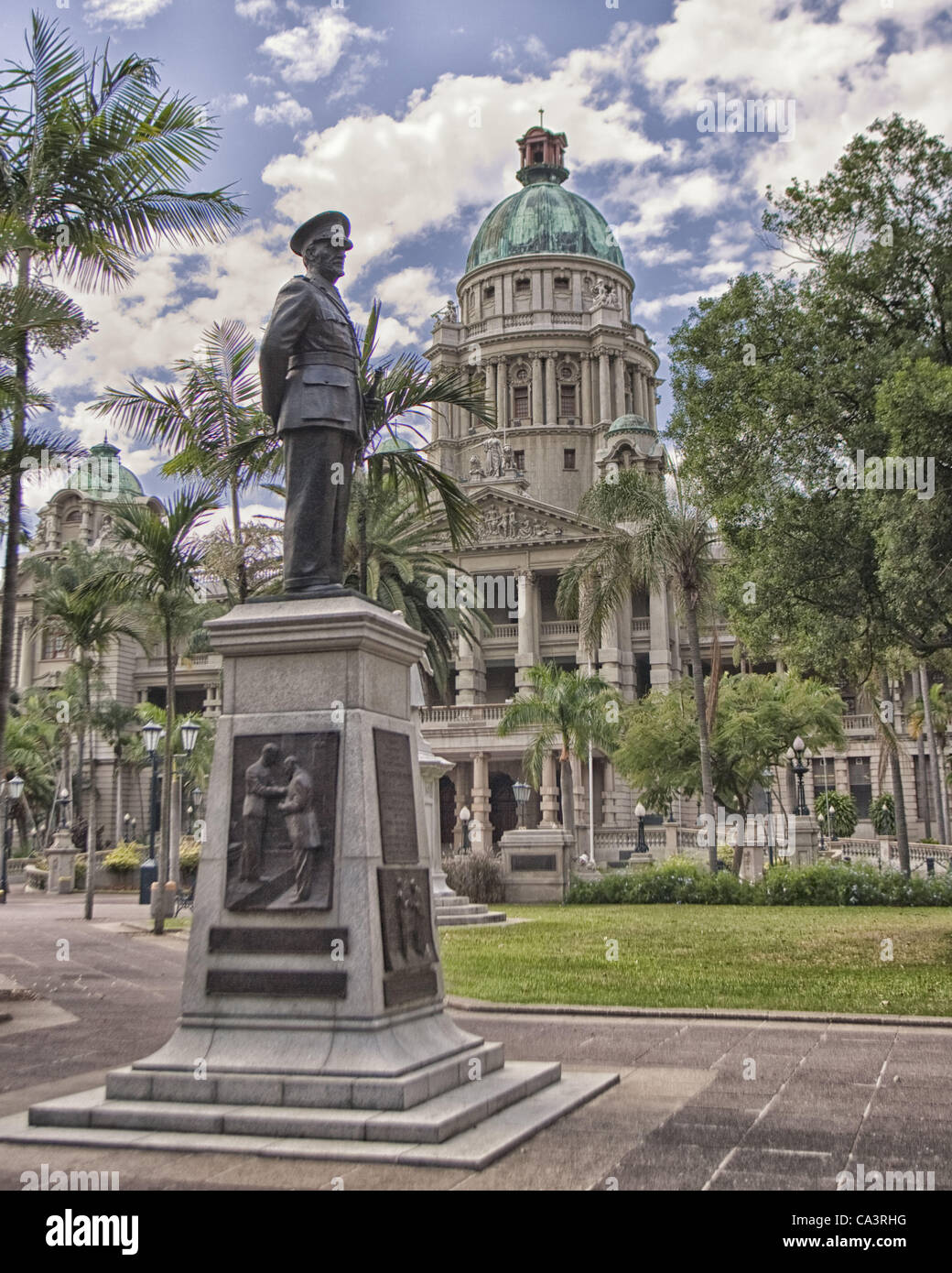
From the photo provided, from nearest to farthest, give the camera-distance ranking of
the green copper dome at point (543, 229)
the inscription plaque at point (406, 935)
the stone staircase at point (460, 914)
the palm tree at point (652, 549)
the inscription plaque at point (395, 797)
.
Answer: the inscription plaque at point (406, 935) → the inscription plaque at point (395, 797) → the stone staircase at point (460, 914) → the palm tree at point (652, 549) → the green copper dome at point (543, 229)

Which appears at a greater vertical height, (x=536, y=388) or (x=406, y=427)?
(x=536, y=388)

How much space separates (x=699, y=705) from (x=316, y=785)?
2487cm

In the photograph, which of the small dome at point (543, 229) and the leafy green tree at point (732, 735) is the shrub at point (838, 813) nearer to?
the leafy green tree at point (732, 735)

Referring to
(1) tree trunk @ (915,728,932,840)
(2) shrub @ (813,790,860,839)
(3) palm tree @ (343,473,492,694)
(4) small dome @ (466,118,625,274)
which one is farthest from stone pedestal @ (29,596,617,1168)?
(4) small dome @ (466,118,625,274)

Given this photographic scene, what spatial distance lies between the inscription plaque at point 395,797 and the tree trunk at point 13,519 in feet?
22.2

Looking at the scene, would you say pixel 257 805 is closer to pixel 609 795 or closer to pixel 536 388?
pixel 609 795

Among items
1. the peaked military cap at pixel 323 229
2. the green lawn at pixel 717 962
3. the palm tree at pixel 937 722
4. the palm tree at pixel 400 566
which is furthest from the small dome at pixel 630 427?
the peaked military cap at pixel 323 229

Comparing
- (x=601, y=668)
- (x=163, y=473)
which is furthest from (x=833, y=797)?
(x=163, y=473)

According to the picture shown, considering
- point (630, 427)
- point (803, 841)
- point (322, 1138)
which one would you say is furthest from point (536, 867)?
point (630, 427)

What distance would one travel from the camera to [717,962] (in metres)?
16.0

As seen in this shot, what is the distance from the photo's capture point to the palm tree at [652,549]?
2952cm

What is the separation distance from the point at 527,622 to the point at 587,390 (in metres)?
25.9

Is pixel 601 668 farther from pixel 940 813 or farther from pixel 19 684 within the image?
pixel 19 684
